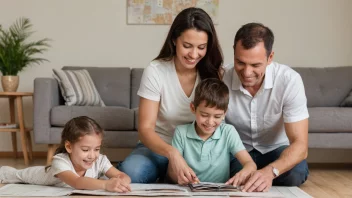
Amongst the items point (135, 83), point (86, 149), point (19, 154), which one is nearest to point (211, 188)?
point (86, 149)

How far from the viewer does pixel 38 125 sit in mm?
3844

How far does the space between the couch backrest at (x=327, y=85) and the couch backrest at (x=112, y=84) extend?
57.1 inches

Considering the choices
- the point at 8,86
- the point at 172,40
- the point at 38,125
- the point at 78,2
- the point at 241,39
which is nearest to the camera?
the point at 241,39

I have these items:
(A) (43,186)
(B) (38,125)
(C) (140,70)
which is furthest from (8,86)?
(A) (43,186)

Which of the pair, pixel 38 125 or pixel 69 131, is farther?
pixel 38 125

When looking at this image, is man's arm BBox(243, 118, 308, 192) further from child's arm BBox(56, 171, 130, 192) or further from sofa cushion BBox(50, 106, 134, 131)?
sofa cushion BBox(50, 106, 134, 131)

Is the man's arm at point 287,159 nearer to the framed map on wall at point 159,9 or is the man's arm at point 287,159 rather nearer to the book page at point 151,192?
the book page at point 151,192

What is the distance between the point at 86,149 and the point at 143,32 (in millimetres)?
2690

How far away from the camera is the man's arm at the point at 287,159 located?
2.06 meters

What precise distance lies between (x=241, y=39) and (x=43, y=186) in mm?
1053

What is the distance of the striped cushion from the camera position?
4012mm

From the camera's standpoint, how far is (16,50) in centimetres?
446

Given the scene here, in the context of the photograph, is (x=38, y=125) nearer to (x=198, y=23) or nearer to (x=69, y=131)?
(x=69, y=131)

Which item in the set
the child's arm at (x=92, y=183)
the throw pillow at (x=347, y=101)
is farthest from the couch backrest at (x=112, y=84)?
the child's arm at (x=92, y=183)
